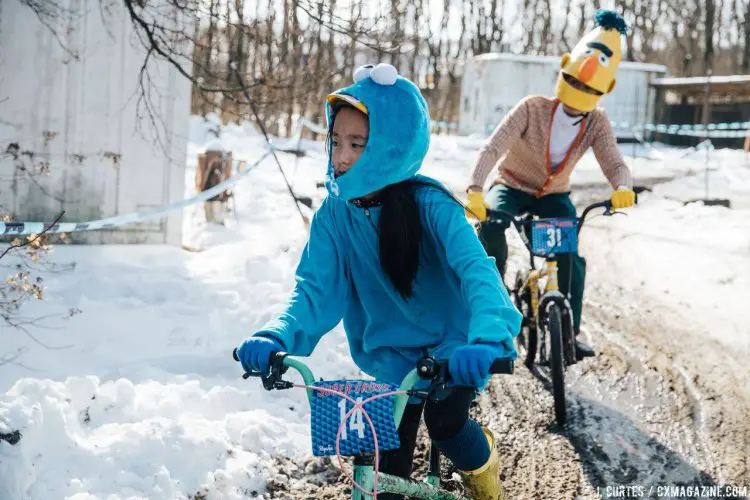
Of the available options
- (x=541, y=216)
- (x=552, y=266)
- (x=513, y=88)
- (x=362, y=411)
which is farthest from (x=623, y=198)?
(x=513, y=88)

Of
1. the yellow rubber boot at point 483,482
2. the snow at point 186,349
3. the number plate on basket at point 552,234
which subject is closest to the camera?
the yellow rubber boot at point 483,482

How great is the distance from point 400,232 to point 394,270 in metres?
0.14

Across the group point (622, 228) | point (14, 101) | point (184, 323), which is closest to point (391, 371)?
point (184, 323)

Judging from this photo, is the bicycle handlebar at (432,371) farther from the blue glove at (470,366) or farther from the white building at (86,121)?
the white building at (86,121)

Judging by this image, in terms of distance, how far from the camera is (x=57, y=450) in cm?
379

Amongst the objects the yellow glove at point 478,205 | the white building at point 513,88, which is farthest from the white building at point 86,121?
the white building at point 513,88

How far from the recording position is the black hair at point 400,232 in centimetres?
284

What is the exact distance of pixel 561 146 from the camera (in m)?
5.64

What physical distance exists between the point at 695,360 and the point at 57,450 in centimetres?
468

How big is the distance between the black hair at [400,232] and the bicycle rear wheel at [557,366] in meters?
2.36

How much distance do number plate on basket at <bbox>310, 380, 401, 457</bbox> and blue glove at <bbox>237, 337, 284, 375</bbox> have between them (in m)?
0.19

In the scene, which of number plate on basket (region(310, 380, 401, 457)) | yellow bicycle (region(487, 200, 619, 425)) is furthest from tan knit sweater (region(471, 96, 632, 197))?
number plate on basket (region(310, 380, 401, 457))

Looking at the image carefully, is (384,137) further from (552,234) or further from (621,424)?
(621,424)

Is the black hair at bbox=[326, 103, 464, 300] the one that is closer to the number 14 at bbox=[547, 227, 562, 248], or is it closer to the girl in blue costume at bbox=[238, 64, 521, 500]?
the girl in blue costume at bbox=[238, 64, 521, 500]
